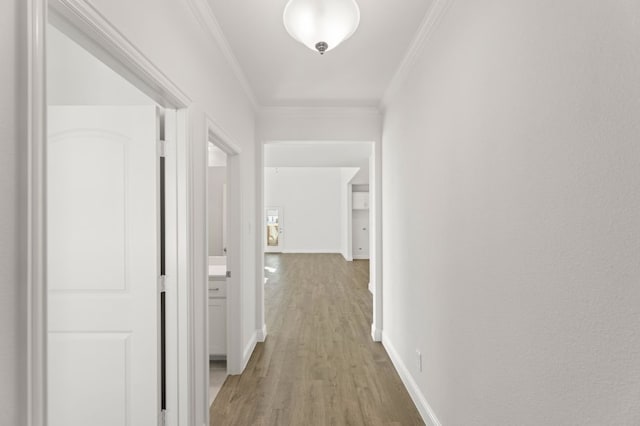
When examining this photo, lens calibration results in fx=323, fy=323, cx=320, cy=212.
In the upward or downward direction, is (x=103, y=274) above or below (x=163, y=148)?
below

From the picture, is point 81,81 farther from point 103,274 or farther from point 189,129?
point 103,274

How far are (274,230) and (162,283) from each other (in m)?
10.7

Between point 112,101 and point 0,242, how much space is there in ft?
4.82

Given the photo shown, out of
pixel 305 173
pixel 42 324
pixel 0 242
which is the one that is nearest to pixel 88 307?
pixel 42 324

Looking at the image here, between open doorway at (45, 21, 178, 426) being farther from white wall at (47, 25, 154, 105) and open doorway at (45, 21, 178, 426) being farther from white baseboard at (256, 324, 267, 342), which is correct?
white baseboard at (256, 324, 267, 342)

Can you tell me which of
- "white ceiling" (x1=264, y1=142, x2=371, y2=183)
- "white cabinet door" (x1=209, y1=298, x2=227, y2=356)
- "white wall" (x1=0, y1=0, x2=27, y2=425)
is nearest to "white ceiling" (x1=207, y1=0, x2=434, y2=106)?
"white wall" (x1=0, y1=0, x2=27, y2=425)

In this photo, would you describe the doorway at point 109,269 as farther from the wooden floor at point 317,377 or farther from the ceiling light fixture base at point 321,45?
the wooden floor at point 317,377

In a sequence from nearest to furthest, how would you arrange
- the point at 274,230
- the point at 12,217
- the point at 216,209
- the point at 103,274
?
1. the point at 12,217
2. the point at 103,274
3. the point at 216,209
4. the point at 274,230

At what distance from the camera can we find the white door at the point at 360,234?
1127 cm

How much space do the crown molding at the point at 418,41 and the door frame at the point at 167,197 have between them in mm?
1488

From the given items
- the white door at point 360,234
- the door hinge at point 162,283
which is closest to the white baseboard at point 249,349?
the door hinge at point 162,283

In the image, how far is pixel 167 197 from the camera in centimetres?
171

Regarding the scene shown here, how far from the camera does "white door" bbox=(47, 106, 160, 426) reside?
164 cm

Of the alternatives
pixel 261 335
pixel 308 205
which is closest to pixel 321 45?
pixel 261 335
